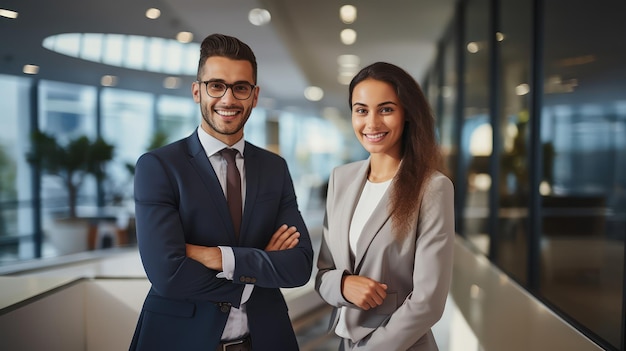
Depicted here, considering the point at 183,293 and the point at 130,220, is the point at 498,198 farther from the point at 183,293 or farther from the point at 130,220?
the point at 183,293

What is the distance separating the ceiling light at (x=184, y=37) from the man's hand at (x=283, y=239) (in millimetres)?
3029

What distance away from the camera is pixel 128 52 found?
205 inches

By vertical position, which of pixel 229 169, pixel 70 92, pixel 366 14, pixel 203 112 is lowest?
pixel 229 169

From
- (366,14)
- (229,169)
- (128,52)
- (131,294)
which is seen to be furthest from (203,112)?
(366,14)

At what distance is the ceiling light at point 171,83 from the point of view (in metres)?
5.75

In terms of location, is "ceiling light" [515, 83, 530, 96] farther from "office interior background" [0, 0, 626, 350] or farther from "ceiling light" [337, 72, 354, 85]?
"ceiling light" [337, 72, 354, 85]

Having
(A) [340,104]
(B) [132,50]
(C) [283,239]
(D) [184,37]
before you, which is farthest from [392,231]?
(A) [340,104]

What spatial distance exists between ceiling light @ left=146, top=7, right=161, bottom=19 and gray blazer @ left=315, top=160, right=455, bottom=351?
123 inches

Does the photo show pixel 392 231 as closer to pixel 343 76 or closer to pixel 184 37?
pixel 184 37

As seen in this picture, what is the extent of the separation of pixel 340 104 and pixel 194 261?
5.08 m

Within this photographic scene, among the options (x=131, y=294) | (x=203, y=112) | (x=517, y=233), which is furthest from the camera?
(x=517, y=233)

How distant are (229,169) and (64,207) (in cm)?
383

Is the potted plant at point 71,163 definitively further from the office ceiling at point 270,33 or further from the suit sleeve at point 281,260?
the suit sleeve at point 281,260

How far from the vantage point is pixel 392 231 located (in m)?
1.93
